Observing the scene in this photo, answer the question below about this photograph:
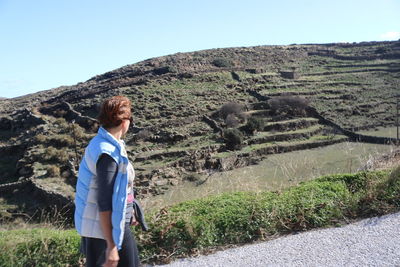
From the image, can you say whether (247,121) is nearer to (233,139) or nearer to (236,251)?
(233,139)

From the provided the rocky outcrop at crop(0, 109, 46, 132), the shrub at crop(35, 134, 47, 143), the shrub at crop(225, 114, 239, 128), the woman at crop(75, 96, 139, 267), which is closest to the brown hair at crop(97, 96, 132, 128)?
the woman at crop(75, 96, 139, 267)

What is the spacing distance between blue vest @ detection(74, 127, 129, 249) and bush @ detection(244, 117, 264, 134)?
33.5 meters

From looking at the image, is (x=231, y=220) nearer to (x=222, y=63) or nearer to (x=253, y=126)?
(x=253, y=126)

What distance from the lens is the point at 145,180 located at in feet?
88.4

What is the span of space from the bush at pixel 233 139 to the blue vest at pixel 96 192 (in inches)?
1179

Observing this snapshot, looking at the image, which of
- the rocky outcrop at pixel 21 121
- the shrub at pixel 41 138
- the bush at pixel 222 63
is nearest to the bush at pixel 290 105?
A: the shrub at pixel 41 138

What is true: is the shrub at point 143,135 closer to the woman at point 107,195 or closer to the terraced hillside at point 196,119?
the terraced hillside at point 196,119

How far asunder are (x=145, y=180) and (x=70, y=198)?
5.18m

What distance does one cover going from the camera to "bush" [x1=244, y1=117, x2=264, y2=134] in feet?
118

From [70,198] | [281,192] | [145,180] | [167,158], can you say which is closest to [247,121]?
[167,158]

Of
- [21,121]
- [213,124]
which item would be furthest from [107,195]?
[21,121]

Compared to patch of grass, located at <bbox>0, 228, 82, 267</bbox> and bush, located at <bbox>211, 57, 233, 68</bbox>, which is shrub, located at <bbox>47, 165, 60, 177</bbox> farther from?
bush, located at <bbox>211, 57, 233, 68</bbox>

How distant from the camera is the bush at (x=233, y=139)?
108 ft

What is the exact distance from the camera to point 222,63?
64188 millimetres
